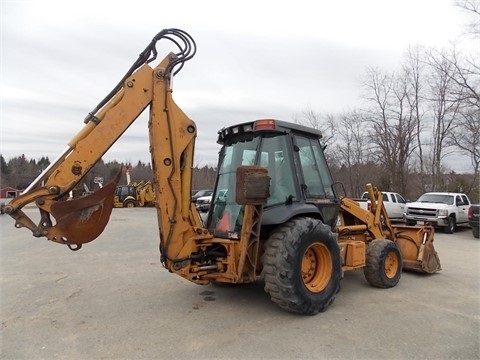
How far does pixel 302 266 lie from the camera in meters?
5.43

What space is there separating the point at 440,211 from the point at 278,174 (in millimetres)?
13347

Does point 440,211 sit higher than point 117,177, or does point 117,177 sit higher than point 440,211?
point 117,177

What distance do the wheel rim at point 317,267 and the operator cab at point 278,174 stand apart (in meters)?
0.54

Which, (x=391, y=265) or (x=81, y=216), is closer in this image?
(x=81, y=216)

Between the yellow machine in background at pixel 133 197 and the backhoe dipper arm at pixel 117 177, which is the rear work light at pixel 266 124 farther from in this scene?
the yellow machine in background at pixel 133 197

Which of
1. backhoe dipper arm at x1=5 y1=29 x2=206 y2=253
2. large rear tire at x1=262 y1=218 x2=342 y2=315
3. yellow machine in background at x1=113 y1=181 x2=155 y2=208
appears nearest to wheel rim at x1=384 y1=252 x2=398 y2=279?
large rear tire at x1=262 y1=218 x2=342 y2=315

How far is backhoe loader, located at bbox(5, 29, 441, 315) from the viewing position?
15.3 ft

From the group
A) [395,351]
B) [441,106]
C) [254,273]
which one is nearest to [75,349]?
[254,273]

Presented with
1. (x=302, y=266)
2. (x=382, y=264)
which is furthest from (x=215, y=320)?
(x=382, y=264)

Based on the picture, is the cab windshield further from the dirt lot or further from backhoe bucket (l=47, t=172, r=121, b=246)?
backhoe bucket (l=47, t=172, r=121, b=246)

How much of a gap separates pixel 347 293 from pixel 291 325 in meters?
1.82

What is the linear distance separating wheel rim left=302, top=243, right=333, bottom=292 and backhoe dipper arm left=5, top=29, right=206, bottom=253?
1.49 m

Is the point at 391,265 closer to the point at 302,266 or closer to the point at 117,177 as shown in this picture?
the point at 302,266

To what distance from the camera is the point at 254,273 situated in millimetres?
5191
